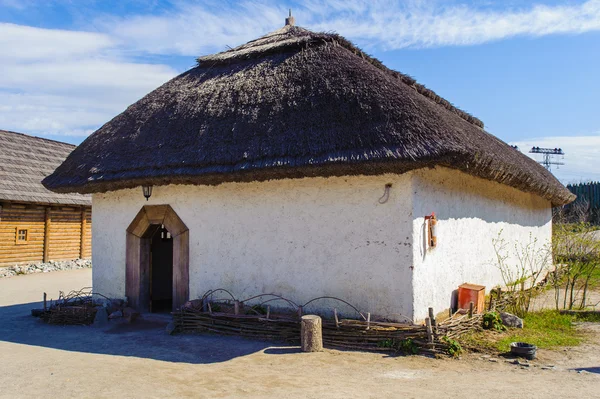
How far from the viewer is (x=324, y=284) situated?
7758 mm

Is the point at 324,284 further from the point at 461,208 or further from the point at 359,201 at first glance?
the point at 461,208

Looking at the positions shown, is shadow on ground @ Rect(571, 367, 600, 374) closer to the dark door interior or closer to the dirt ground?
the dirt ground

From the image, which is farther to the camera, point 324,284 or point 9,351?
point 324,284

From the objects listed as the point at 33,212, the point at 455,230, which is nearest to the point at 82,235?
the point at 33,212

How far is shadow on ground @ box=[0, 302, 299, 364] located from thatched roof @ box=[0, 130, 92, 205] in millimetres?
9424

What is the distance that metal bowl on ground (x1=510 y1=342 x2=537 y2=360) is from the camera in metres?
6.31

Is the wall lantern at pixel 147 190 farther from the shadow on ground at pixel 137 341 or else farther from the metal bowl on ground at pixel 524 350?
the metal bowl on ground at pixel 524 350

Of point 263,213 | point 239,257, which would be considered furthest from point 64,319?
point 263,213

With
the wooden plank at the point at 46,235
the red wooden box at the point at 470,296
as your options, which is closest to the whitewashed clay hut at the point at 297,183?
the red wooden box at the point at 470,296

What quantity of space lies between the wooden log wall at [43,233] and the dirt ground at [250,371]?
11.0 meters

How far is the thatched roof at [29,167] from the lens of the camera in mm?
17953

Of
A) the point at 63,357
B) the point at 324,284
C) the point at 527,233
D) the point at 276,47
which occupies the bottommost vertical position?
the point at 63,357

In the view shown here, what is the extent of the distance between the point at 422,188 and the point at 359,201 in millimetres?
938

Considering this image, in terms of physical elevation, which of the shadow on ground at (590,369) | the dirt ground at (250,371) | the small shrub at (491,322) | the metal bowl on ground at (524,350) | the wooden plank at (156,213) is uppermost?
the wooden plank at (156,213)
